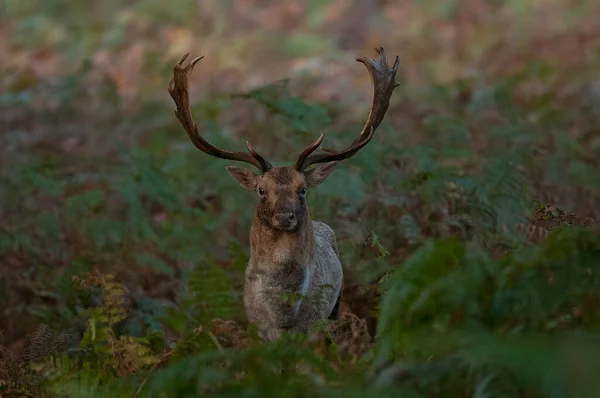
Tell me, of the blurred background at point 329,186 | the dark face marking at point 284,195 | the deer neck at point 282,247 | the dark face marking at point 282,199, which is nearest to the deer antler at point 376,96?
the dark face marking at point 284,195

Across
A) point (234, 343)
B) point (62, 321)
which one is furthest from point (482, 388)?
point (62, 321)

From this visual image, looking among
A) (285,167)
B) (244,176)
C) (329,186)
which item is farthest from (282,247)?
(329,186)

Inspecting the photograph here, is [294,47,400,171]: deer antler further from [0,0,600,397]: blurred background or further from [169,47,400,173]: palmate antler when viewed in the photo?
[0,0,600,397]: blurred background

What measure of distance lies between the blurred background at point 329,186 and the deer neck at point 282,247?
0.40 m

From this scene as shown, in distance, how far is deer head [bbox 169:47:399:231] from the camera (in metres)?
8.07

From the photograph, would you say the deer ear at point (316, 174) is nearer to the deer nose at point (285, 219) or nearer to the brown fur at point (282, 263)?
the brown fur at point (282, 263)

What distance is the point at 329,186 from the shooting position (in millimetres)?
9953

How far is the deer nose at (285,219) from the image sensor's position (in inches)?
312

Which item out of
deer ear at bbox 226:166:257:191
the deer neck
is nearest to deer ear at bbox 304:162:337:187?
the deer neck

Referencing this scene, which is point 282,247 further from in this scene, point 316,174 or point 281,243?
point 316,174

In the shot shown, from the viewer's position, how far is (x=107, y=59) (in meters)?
19.9

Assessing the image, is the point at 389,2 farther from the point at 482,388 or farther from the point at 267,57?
the point at 482,388

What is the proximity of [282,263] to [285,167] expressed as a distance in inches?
30.3

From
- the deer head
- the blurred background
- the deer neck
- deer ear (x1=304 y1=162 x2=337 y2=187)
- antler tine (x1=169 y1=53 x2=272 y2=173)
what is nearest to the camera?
the blurred background
